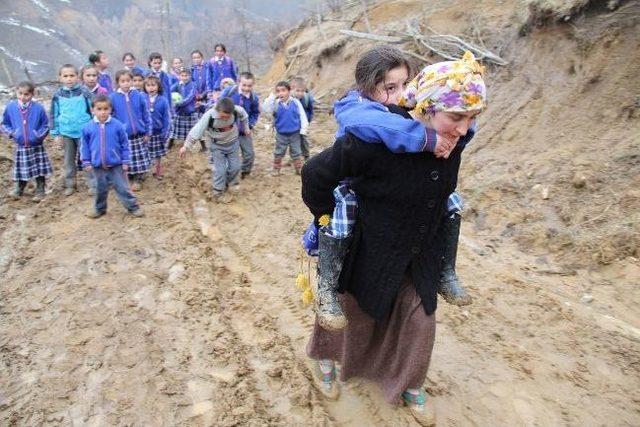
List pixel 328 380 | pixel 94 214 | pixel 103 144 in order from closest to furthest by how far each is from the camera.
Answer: pixel 328 380, pixel 103 144, pixel 94 214

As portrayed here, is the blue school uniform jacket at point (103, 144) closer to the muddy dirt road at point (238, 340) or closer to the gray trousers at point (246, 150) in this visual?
the muddy dirt road at point (238, 340)

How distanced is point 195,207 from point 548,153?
4193 millimetres

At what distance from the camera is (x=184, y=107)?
27.9ft

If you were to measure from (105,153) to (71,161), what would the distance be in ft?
4.53

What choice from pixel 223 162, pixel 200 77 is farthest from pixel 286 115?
pixel 200 77

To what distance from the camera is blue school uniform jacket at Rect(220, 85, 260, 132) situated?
7.13 metres

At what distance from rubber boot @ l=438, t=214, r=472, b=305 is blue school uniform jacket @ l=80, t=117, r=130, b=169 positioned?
432 centimetres

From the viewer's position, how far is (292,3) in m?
63.3

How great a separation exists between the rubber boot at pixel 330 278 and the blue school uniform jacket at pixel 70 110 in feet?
16.6

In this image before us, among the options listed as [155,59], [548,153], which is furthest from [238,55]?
[548,153]

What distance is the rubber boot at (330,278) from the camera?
2.53m

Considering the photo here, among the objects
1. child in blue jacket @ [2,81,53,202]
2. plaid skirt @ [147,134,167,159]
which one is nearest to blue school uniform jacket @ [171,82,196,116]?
plaid skirt @ [147,134,167,159]

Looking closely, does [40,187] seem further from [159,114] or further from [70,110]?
[159,114]

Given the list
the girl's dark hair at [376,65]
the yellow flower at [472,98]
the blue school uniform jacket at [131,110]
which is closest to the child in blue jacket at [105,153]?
the blue school uniform jacket at [131,110]
